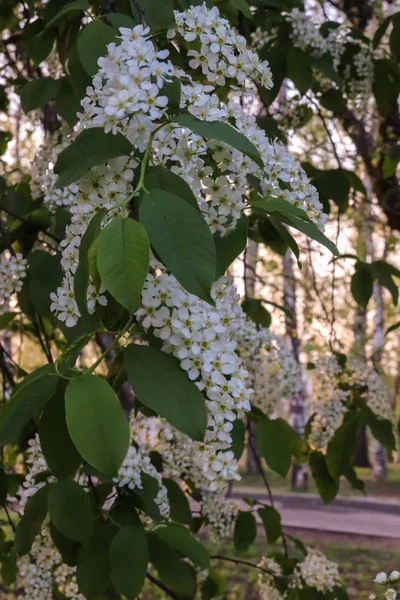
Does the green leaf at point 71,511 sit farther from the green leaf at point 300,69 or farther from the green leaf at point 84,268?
the green leaf at point 300,69

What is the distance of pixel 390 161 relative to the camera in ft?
8.68

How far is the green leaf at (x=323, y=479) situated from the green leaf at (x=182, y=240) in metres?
1.65

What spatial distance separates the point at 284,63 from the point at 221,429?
5.36 ft

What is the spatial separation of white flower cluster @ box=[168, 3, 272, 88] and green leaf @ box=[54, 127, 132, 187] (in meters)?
0.26

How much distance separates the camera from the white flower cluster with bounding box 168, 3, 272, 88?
108 centimetres

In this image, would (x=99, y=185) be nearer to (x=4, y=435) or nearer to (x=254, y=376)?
(x=4, y=435)

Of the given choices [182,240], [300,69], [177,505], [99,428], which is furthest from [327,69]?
[99,428]

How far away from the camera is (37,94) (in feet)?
5.93

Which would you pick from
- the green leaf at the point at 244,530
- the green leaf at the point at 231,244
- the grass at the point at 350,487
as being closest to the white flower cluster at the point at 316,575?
the green leaf at the point at 244,530

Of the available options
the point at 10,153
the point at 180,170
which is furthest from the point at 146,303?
the point at 10,153

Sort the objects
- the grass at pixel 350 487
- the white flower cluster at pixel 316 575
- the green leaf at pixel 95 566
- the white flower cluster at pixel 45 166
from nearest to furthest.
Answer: the green leaf at pixel 95 566
the white flower cluster at pixel 45 166
the white flower cluster at pixel 316 575
the grass at pixel 350 487

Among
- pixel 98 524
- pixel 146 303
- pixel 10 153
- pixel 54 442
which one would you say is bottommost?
pixel 98 524

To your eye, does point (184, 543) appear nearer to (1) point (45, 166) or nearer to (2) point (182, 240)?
(2) point (182, 240)

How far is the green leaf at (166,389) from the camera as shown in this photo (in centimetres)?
75
